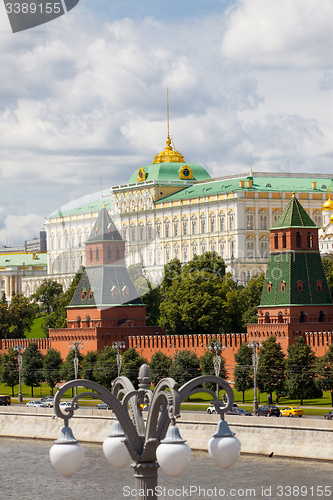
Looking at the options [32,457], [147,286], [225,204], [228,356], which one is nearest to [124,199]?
[225,204]

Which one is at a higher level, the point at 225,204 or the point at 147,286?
the point at 225,204

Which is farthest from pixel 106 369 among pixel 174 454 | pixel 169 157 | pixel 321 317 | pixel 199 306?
pixel 169 157

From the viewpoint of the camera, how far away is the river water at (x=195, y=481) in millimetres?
44000

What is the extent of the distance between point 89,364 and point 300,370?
2258 cm

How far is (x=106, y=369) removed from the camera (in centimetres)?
8644

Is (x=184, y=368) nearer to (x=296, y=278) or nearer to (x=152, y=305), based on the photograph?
(x=296, y=278)

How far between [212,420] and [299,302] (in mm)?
28683

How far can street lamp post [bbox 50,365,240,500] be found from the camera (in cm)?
1259

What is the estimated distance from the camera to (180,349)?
9181 centimetres

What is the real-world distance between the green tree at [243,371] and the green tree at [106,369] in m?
11.9

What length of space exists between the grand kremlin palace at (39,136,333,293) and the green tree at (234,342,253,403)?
5524cm

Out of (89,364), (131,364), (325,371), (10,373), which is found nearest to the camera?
(325,371)

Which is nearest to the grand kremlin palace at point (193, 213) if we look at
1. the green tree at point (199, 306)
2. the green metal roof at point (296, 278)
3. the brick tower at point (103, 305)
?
the green tree at point (199, 306)

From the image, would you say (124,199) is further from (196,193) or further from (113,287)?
(113,287)
